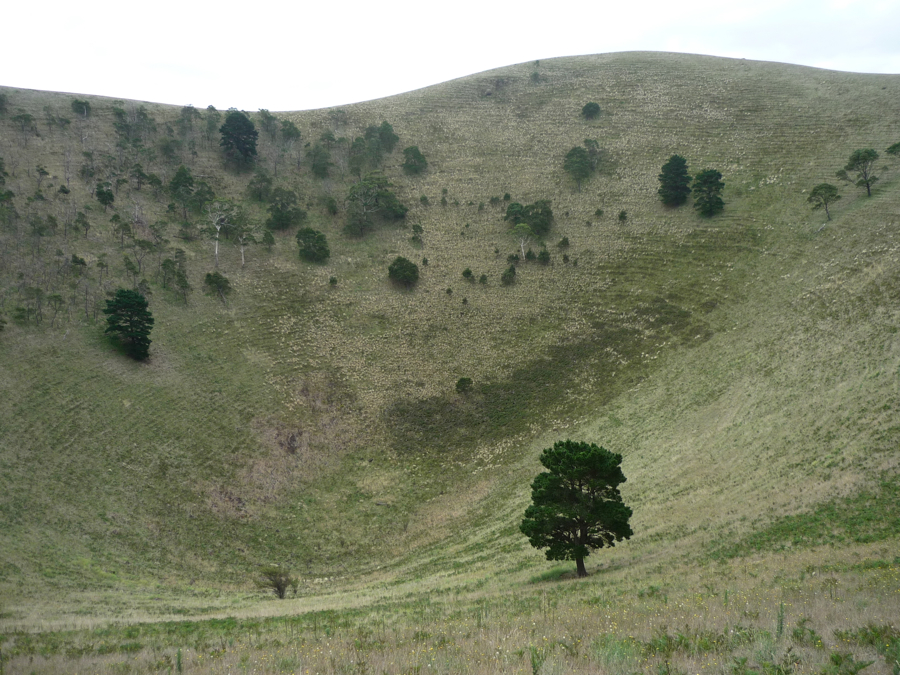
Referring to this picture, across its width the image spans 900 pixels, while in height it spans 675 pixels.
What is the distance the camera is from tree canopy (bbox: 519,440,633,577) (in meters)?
20.4

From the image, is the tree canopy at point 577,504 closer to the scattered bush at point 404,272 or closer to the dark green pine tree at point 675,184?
the scattered bush at point 404,272

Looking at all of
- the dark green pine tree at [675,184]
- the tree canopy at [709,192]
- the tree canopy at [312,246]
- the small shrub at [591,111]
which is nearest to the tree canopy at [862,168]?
the tree canopy at [709,192]

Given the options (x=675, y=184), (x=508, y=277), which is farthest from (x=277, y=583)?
(x=675, y=184)

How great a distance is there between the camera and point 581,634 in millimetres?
10031

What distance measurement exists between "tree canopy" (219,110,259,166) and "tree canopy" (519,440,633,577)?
76.9 meters

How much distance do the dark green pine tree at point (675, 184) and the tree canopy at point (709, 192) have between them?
2.45 meters

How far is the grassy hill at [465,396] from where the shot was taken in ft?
58.7

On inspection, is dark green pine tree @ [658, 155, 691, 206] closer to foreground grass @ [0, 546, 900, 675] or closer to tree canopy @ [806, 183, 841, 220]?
tree canopy @ [806, 183, 841, 220]

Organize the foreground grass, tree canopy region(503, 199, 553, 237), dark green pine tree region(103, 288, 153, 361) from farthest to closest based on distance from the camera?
tree canopy region(503, 199, 553, 237)
dark green pine tree region(103, 288, 153, 361)
the foreground grass

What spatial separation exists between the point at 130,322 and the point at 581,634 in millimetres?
46630

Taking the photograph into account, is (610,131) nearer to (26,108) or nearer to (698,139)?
(698,139)

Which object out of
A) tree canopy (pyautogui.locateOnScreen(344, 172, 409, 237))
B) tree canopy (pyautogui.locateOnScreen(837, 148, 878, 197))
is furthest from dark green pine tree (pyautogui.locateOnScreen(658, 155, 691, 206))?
tree canopy (pyautogui.locateOnScreen(344, 172, 409, 237))

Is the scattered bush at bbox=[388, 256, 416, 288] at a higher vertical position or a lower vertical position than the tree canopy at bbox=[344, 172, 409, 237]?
lower

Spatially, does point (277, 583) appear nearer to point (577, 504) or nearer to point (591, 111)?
point (577, 504)
